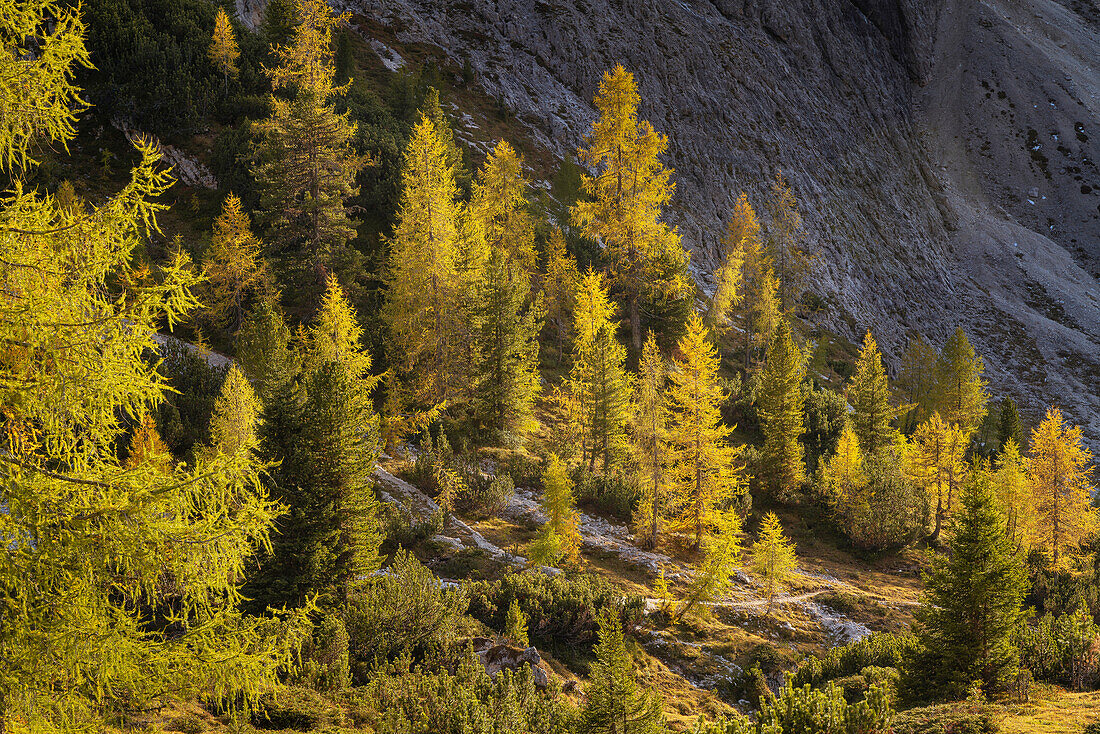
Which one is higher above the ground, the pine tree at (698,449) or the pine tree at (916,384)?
the pine tree at (916,384)

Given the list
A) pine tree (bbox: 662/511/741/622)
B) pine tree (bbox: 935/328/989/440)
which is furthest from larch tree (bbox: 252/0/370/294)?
pine tree (bbox: 935/328/989/440)

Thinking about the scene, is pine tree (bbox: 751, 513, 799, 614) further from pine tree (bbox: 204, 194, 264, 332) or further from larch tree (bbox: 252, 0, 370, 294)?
pine tree (bbox: 204, 194, 264, 332)

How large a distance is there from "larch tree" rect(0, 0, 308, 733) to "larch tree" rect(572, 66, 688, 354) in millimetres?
31430

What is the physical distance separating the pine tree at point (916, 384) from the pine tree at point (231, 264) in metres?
50.5

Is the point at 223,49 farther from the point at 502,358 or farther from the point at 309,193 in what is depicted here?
the point at 502,358

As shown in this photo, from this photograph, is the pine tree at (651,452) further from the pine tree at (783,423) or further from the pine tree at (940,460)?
the pine tree at (940,460)

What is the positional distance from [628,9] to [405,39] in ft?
96.3

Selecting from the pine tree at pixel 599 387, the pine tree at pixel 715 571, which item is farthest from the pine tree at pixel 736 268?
the pine tree at pixel 715 571

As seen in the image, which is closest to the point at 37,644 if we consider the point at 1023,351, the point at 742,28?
the point at 1023,351

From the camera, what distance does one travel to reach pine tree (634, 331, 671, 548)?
25.4 meters

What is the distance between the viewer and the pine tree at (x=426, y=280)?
2772cm

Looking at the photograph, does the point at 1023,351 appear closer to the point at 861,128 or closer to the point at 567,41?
the point at 861,128

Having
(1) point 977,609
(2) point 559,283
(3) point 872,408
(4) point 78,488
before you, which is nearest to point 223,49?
(2) point 559,283

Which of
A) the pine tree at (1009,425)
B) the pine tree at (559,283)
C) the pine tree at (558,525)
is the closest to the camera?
the pine tree at (558,525)
